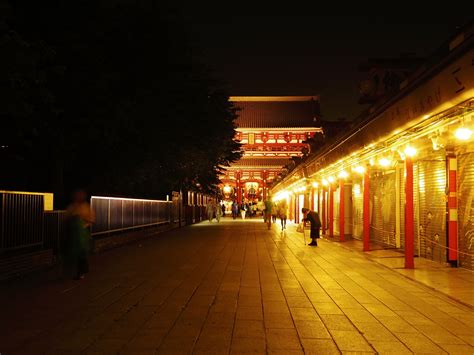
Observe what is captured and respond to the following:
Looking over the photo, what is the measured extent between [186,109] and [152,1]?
446 cm

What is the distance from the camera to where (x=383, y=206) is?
59.1ft

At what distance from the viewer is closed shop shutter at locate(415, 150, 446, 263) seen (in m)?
12.8

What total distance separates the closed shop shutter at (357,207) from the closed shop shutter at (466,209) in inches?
333

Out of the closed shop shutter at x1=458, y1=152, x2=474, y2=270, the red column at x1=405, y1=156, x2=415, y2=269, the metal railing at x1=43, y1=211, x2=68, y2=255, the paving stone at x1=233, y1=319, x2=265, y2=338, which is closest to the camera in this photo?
the paving stone at x1=233, y1=319, x2=265, y2=338

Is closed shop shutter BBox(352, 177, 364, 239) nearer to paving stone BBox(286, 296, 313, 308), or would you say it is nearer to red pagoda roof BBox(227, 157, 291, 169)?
paving stone BBox(286, 296, 313, 308)

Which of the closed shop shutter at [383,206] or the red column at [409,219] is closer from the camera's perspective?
the red column at [409,219]

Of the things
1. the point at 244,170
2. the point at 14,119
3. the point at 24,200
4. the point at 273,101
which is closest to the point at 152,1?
the point at 14,119

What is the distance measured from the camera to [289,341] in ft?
18.6

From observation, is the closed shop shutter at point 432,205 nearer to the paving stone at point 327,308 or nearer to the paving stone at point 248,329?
the paving stone at point 327,308

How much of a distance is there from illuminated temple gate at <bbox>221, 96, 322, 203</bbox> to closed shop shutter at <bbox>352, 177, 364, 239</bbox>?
Result: 109 feet

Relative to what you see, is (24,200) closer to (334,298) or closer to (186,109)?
(334,298)

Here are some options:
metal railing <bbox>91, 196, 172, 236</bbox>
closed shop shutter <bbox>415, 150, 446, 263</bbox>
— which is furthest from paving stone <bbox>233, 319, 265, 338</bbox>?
metal railing <bbox>91, 196, 172, 236</bbox>

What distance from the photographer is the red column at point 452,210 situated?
12.0m

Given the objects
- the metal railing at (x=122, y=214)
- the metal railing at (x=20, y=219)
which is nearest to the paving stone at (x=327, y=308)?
the metal railing at (x=20, y=219)
